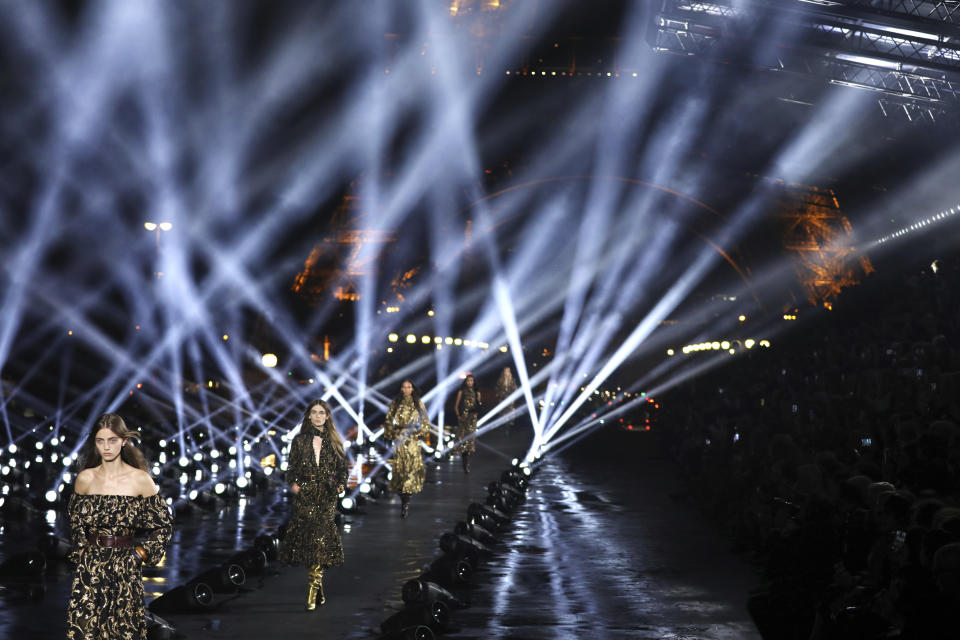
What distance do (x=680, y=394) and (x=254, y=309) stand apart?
19.7 metres

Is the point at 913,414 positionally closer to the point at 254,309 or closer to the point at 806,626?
the point at 806,626

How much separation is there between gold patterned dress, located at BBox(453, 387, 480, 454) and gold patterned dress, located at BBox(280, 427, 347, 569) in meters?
13.5

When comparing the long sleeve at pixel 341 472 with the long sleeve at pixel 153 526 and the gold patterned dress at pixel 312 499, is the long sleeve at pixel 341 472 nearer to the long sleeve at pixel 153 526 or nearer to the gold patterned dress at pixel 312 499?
the gold patterned dress at pixel 312 499

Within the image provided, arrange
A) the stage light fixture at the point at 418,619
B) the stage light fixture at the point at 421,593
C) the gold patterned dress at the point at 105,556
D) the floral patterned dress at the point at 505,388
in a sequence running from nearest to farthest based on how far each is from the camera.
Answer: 1. the gold patterned dress at the point at 105,556
2. the stage light fixture at the point at 418,619
3. the stage light fixture at the point at 421,593
4. the floral patterned dress at the point at 505,388

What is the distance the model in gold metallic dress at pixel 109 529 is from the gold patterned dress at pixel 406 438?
33.8ft

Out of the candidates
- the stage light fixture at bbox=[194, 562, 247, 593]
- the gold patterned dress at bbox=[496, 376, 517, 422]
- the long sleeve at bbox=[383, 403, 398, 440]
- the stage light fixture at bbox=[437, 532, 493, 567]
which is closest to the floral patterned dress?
the gold patterned dress at bbox=[496, 376, 517, 422]

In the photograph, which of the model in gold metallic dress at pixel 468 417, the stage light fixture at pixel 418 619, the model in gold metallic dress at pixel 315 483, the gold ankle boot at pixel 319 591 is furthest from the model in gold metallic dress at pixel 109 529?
the model in gold metallic dress at pixel 468 417

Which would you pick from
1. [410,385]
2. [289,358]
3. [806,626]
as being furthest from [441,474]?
[289,358]

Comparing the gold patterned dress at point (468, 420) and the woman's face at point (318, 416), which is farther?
the gold patterned dress at point (468, 420)

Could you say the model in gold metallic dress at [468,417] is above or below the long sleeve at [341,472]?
above

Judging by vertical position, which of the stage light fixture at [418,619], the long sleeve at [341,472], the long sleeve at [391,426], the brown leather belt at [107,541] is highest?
the long sleeve at [391,426]

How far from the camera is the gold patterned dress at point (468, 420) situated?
24.2m

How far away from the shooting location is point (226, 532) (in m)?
14.9

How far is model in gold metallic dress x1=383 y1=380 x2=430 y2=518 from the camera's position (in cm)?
1698
